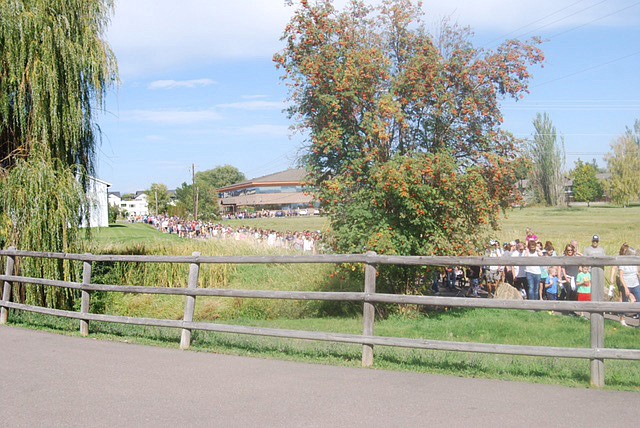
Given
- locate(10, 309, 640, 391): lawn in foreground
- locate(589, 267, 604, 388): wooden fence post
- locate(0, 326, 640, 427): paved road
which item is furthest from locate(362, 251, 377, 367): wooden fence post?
locate(589, 267, 604, 388): wooden fence post

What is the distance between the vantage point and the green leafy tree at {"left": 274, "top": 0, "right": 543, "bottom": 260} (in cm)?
1283

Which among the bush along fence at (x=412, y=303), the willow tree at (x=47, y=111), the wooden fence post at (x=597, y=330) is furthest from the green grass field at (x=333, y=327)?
the willow tree at (x=47, y=111)

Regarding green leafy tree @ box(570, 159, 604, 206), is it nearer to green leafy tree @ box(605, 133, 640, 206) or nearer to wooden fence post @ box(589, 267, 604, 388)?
green leafy tree @ box(605, 133, 640, 206)

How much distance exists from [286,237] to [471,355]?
18220mm

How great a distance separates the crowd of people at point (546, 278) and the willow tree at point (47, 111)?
25.7ft

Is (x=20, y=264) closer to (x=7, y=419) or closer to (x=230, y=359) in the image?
(x=230, y=359)

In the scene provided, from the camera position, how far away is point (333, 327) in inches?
483

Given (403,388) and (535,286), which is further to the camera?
(535,286)

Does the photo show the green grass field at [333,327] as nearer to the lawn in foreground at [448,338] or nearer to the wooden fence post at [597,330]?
the lawn in foreground at [448,338]

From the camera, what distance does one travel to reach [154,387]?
6254 millimetres

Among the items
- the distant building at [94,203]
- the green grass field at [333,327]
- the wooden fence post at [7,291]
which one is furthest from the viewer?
the distant building at [94,203]

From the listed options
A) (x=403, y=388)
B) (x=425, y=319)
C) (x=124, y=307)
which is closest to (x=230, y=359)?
(x=403, y=388)

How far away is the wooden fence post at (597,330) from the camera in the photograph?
20.0 feet

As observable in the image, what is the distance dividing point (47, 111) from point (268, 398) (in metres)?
8.93
